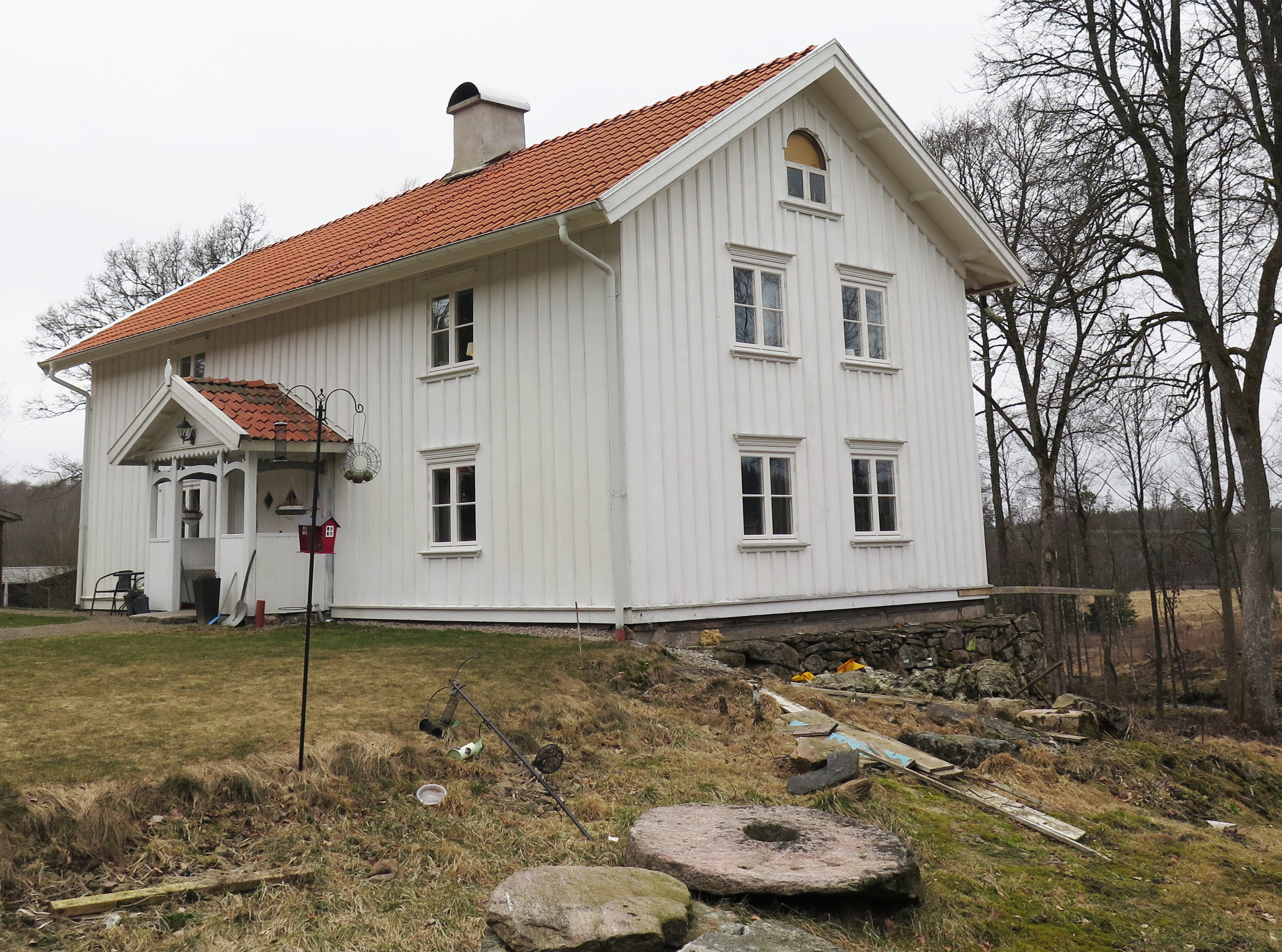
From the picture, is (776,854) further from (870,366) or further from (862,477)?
(870,366)

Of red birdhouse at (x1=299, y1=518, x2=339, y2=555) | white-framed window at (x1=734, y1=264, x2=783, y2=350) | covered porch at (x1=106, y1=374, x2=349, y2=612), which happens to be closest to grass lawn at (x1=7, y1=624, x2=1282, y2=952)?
red birdhouse at (x1=299, y1=518, x2=339, y2=555)

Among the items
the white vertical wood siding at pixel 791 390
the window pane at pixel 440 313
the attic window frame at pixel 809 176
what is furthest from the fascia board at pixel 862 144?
the window pane at pixel 440 313

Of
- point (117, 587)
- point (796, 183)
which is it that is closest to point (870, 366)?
point (796, 183)

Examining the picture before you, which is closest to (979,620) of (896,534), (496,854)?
(896,534)

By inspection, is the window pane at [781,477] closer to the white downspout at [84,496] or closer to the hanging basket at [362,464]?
the hanging basket at [362,464]

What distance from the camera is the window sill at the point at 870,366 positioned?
16.2m

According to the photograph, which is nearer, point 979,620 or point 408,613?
point 408,613

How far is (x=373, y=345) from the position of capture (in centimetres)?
1650

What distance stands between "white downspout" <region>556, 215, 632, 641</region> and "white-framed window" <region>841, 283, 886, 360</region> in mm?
4274

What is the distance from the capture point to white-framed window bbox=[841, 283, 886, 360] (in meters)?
16.5

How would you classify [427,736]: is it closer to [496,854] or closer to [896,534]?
[496,854]

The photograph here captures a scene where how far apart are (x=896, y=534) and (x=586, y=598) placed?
5.33m

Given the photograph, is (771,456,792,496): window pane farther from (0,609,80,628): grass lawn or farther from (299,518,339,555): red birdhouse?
(0,609,80,628): grass lawn

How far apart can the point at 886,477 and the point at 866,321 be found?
2.36m
